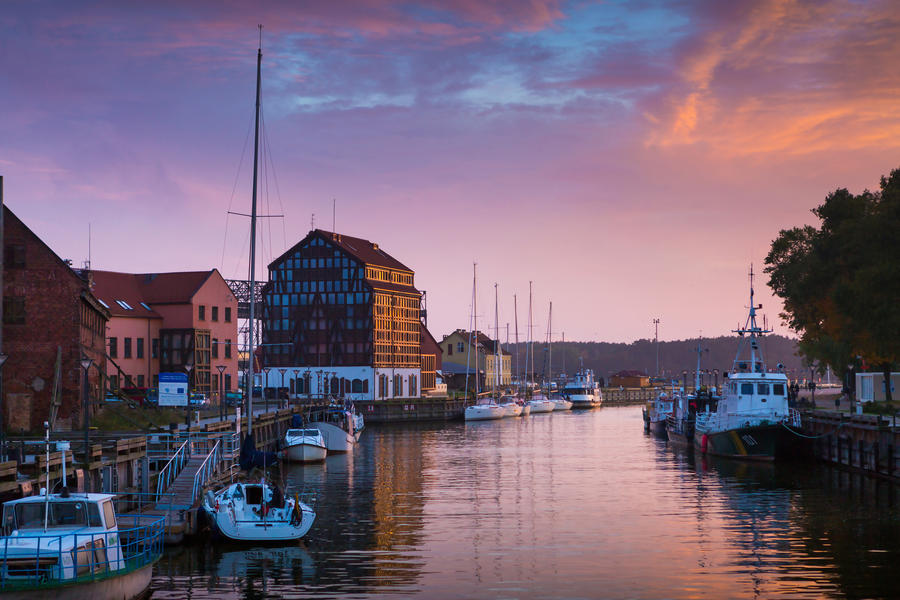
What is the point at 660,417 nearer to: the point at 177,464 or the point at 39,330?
the point at 39,330

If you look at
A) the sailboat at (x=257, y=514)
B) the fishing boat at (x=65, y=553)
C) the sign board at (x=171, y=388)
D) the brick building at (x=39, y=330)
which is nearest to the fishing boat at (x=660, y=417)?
the sign board at (x=171, y=388)

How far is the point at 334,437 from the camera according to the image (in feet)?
275

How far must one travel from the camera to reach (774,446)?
225 feet

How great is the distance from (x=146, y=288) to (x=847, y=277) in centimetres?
7765

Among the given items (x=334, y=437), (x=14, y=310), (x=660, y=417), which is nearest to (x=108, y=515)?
(x=14, y=310)

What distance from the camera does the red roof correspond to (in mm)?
109812

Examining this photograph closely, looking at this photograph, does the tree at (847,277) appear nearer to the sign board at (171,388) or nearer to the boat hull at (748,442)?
the boat hull at (748,442)

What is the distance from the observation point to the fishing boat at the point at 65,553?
965 inches

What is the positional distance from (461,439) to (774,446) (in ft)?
135

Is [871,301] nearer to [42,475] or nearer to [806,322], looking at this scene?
[806,322]

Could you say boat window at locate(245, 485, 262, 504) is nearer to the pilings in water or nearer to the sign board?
the sign board

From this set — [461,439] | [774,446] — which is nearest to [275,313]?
[461,439]

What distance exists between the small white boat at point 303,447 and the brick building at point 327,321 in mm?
79866

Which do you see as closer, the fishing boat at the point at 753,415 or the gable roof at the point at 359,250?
the fishing boat at the point at 753,415
